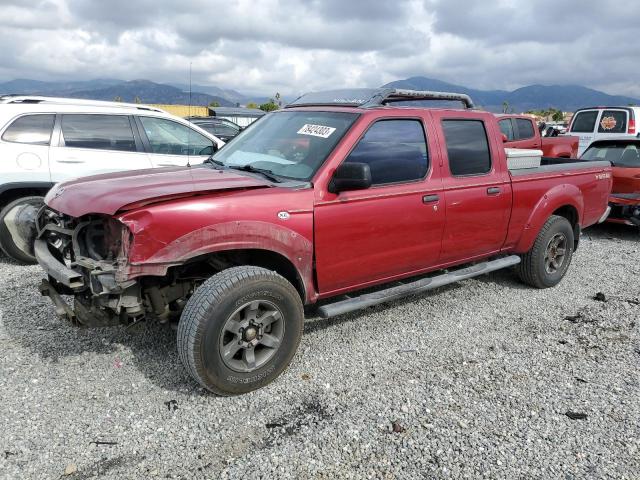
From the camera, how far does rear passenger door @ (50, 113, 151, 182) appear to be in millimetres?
5902

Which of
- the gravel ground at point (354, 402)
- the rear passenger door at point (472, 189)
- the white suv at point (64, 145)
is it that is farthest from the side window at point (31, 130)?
the rear passenger door at point (472, 189)

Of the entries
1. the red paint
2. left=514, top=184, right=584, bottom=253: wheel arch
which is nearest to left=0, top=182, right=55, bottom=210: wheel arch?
the red paint

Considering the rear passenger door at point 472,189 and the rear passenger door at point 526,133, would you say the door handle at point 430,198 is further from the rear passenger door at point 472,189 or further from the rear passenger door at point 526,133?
the rear passenger door at point 526,133

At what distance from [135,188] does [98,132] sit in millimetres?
3673

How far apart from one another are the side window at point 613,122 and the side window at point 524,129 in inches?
103

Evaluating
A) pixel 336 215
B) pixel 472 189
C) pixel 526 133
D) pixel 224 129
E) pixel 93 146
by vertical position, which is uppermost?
pixel 224 129

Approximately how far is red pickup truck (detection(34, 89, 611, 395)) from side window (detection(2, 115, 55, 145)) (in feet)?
8.63

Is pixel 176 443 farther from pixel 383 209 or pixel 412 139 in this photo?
pixel 412 139

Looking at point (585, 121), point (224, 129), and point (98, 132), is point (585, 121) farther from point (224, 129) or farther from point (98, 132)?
point (98, 132)

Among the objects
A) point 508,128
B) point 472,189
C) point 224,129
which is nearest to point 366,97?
point 472,189

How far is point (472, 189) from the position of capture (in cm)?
432

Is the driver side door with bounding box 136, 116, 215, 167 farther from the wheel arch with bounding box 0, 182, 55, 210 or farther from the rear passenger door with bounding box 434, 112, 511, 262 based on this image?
the rear passenger door with bounding box 434, 112, 511, 262

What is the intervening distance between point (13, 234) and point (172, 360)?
3163mm

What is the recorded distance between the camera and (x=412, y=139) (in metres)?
4.04
